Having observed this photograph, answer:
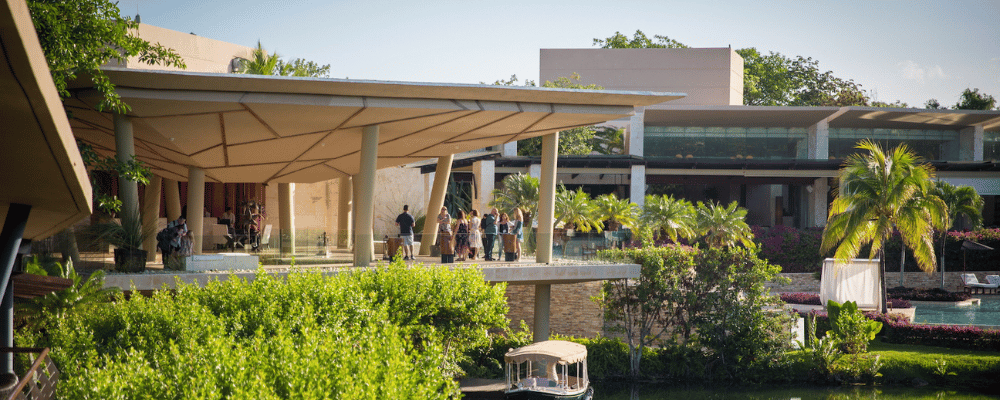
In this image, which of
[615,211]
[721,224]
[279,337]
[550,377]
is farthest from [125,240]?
[721,224]

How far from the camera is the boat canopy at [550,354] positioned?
1772 centimetres

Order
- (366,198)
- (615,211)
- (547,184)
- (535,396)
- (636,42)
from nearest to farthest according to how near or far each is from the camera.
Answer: (535,396), (366,198), (547,184), (615,211), (636,42)

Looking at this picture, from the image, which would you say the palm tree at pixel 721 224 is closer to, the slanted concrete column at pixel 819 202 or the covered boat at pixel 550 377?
the slanted concrete column at pixel 819 202

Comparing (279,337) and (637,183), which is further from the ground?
(637,183)

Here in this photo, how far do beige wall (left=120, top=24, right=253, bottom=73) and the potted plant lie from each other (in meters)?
11.2

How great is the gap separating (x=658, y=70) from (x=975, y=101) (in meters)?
22.5

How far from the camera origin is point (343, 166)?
25.6 meters

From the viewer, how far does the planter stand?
1521 centimetres

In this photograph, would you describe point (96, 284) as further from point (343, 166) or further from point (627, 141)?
point (627, 141)

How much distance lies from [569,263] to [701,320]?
4.61 m

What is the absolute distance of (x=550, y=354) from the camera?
17.7 meters

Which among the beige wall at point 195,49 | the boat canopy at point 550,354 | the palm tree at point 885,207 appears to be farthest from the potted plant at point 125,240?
the palm tree at point 885,207

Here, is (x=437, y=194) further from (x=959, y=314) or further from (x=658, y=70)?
(x=658, y=70)

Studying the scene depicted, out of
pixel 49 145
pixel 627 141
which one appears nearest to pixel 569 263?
pixel 49 145
